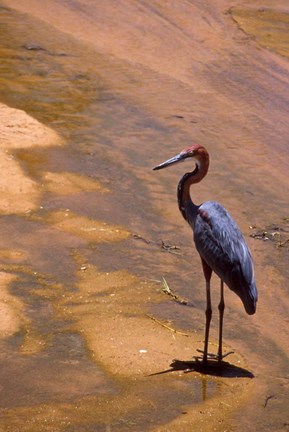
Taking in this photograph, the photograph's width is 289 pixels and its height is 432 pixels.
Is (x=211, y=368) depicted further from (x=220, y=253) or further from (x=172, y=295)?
(x=172, y=295)

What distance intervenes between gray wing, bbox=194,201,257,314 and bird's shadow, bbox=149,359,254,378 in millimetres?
534

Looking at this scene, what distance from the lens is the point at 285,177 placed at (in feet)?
36.8

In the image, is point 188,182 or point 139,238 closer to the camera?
point 188,182

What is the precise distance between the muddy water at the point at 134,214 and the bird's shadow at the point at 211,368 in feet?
0.09

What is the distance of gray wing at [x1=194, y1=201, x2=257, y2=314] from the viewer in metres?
6.97

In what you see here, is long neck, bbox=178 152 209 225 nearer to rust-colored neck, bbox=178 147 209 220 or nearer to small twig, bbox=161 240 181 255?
rust-colored neck, bbox=178 147 209 220

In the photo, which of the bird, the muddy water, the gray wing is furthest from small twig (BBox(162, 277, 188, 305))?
the gray wing

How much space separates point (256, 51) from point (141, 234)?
20.7ft

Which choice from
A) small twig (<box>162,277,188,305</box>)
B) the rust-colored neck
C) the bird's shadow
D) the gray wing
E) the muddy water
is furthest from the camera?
small twig (<box>162,277,188,305</box>)

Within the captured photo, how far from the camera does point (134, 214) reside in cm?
984

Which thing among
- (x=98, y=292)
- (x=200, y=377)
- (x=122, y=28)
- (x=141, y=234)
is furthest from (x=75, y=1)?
(x=200, y=377)

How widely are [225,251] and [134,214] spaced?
9.30ft

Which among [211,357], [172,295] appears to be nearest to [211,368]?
[211,357]

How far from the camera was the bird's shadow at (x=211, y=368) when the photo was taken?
23.5 ft
